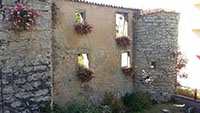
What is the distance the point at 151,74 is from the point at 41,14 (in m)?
6.34

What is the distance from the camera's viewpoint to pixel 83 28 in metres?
6.93

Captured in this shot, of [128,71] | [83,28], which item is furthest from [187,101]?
[83,28]

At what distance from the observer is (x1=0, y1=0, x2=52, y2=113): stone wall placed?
390 centimetres

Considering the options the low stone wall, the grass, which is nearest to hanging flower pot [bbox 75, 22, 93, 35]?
the grass

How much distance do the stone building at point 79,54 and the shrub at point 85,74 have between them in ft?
0.85

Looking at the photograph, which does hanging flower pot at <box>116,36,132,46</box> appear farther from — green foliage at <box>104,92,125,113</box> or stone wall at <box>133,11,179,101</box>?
green foliage at <box>104,92,125,113</box>

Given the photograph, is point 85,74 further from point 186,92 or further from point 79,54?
point 186,92

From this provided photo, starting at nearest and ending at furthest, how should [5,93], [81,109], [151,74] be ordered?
[5,93], [81,109], [151,74]

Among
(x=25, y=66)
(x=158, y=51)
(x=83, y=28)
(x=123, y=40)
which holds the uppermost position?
(x=83, y=28)

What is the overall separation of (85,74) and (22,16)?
12.1ft

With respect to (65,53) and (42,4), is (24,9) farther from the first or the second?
(65,53)

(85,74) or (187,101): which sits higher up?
(85,74)

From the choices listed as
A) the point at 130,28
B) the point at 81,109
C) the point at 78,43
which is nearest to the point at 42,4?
the point at 78,43

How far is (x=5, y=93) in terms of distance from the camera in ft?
12.8
